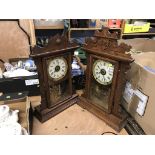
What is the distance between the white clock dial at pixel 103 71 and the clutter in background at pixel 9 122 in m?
0.38

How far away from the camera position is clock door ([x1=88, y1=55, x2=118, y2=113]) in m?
0.77

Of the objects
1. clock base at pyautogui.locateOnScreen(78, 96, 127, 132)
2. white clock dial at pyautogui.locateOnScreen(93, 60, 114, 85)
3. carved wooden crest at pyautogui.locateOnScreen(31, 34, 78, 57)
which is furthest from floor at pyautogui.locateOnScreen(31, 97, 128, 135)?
carved wooden crest at pyautogui.locateOnScreen(31, 34, 78, 57)

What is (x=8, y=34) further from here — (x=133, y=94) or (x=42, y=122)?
(x=133, y=94)

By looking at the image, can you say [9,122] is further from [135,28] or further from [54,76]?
[135,28]

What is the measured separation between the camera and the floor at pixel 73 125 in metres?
0.77

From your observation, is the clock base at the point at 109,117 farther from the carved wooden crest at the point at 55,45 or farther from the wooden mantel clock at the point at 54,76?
the carved wooden crest at the point at 55,45

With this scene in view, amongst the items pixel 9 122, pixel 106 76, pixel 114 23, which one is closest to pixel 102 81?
pixel 106 76

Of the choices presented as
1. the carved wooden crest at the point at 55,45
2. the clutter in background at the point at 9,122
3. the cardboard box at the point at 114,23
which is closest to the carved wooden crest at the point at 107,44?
the carved wooden crest at the point at 55,45

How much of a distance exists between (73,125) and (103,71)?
0.27m

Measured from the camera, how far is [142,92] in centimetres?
75

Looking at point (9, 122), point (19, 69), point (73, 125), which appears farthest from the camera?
point (19, 69)

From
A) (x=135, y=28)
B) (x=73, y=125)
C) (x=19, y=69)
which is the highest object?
(x=135, y=28)

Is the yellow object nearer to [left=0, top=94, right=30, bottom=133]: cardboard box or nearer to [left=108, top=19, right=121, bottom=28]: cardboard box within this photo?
[left=108, top=19, right=121, bottom=28]: cardboard box
